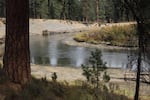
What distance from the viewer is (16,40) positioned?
25.6ft

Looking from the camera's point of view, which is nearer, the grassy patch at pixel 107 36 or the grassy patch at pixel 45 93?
the grassy patch at pixel 45 93

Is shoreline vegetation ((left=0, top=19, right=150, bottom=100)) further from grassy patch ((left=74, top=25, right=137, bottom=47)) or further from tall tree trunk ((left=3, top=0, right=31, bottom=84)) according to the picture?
grassy patch ((left=74, top=25, right=137, bottom=47))

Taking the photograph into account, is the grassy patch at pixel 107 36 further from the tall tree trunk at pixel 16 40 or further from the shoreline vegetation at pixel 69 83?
the tall tree trunk at pixel 16 40

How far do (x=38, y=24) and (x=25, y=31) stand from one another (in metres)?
55.8

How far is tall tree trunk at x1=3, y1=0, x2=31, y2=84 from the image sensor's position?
7.79 m

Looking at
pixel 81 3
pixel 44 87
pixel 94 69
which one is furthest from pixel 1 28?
pixel 44 87

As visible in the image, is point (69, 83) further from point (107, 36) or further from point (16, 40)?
point (107, 36)

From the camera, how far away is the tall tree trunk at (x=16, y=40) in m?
7.79

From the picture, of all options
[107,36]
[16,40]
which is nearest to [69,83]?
[16,40]

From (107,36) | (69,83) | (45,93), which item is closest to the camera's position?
(45,93)

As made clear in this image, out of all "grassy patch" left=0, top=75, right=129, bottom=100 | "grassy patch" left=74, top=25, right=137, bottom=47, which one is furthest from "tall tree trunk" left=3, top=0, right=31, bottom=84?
"grassy patch" left=74, top=25, right=137, bottom=47

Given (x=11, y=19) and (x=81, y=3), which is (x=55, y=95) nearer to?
(x=11, y=19)

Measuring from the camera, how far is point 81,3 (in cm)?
8169

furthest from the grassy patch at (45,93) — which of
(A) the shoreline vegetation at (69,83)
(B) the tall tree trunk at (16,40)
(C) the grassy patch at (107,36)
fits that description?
(C) the grassy patch at (107,36)
